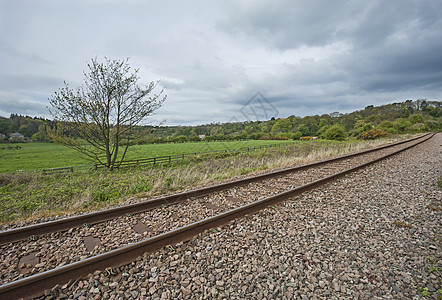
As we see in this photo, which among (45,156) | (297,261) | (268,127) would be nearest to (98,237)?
(297,261)

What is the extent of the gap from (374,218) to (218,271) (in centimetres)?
347

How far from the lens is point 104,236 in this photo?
3.54m

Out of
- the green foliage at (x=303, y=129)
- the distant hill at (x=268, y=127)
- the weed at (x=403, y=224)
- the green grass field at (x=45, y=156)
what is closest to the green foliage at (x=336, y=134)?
the distant hill at (x=268, y=127)

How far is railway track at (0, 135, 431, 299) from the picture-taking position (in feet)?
8.12

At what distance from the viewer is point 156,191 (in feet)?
20.8

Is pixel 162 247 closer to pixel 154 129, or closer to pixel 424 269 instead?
pixel 424 269

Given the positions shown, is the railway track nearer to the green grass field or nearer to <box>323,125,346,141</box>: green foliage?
the green grass field

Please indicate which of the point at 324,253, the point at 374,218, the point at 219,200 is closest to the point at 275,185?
the point at 219,200

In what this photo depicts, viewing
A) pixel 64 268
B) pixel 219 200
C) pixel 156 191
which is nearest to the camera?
pixel 64 268

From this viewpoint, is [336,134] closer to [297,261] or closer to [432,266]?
[432,266]

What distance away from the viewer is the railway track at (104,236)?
247 centimetres

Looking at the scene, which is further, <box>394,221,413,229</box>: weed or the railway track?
<box>394,221,413,229</box>: weed

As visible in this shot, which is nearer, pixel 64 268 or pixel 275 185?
pixel 64 268

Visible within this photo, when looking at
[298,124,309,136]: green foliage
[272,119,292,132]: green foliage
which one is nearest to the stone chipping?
[272,119,292,132]: green foliage
